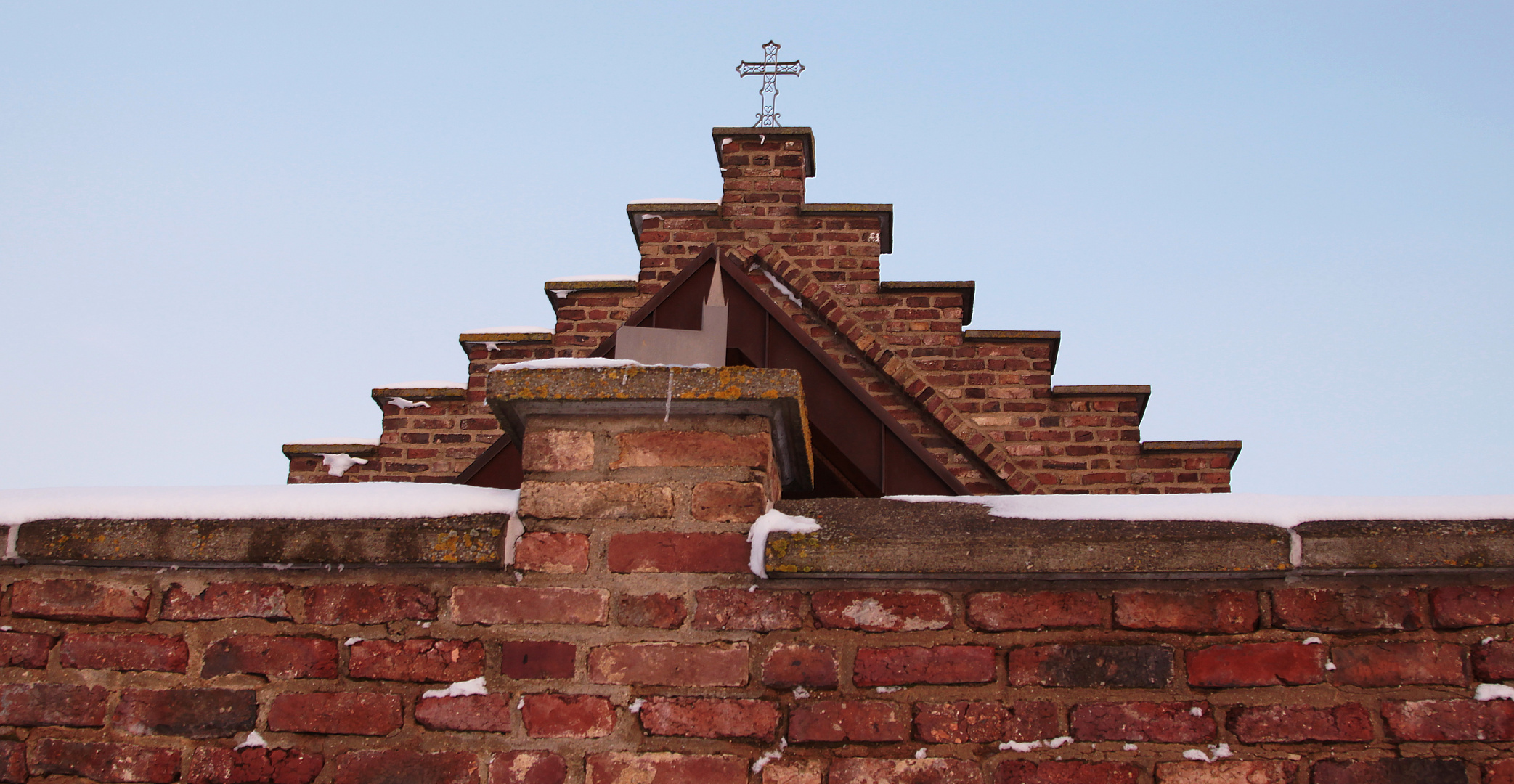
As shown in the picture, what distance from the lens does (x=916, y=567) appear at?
194 cm

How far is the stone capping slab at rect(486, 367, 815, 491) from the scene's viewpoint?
201 cm

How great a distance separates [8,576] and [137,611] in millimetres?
324

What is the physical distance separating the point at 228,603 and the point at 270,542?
6.3 inches

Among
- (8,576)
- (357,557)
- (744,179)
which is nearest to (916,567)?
(357,557)

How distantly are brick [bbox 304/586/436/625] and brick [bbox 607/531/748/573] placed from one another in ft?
1.30

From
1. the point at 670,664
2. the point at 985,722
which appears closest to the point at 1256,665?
the point at 985,722

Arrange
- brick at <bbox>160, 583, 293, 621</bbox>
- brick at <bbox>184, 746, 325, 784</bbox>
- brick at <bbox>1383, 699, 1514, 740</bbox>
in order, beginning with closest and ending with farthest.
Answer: brick at <bbox>1383, 699, 1514, 740</bbox> → brick at <bbox>184, 746, 325, 784</bbox> → brick at <bbox>160, 583, 293, 621</bbox>

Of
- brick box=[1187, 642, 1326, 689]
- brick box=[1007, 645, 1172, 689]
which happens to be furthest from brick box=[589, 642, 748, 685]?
brick box=[1187, 642, 1326, 689]

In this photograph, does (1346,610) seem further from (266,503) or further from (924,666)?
(266,503)

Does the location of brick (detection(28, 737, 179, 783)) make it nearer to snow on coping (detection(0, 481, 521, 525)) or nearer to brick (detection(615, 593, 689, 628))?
snow on coping (detection(0, 481, 521, 525))

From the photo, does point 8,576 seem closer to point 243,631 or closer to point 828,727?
point 243,631

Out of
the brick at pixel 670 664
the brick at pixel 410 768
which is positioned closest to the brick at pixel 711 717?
the brick at pixel 670 664

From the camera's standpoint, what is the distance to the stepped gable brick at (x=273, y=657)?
200cm

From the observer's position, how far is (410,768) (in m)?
1.92
